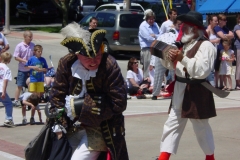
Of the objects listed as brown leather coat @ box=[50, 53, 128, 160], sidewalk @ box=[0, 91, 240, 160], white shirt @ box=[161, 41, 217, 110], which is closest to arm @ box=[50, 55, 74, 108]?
brown leather coat @ box=[50, 53, 128, 160]

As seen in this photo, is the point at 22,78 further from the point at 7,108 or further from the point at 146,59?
the point at 146,59

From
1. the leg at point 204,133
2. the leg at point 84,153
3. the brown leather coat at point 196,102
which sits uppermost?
the brown leather coat at point 196,102

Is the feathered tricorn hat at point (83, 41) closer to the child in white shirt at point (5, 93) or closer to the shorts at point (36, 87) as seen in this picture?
the child in white shirt at point (5, 93)

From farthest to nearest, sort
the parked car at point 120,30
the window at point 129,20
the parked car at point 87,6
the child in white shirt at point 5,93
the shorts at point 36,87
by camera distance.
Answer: the parked car at point 87,6, the window at point 129,20, the parked car at point 120,30, the shorts at point 36,87, the child in white shirt at point 5,93

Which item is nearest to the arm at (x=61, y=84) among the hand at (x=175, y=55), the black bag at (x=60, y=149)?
the black bag at (x=60, y=149)

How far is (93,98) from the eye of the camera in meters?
4.40

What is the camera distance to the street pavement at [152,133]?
7242 mm

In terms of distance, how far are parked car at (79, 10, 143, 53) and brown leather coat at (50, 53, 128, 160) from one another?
13.7m

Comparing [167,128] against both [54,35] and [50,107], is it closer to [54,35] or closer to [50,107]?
[50,107]

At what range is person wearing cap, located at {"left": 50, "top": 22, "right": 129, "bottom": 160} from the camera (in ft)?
14.4

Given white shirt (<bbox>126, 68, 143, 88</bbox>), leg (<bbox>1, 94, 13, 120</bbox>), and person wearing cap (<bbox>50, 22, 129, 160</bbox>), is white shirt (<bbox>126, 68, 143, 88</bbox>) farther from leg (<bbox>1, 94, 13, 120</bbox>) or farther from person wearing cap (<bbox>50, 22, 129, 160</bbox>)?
person wearing cap (<bbox>50, 22, 129, 160</bbox>)

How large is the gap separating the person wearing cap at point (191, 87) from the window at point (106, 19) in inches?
512

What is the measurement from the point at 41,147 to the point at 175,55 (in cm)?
177

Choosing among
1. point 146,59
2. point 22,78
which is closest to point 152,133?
point 22,78
